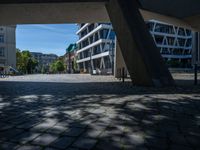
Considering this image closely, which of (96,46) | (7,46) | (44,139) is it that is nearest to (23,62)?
(7,46)

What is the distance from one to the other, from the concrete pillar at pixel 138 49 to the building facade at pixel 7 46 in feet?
Answer: 202

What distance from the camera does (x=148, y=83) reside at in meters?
12.4

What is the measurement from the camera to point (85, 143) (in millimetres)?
4020

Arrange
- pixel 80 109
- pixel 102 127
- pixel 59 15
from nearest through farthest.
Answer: pixel 102 127
pixel 80 109
pixel 59 15

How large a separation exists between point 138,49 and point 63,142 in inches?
367

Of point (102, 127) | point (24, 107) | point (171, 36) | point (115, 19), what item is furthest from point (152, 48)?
point (171, 36)

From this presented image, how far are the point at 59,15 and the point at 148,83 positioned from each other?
10897 millimetres

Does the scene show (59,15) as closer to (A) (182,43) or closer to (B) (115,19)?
(B) (115,19)

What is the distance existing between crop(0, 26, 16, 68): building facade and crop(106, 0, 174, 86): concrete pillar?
6169 centimetres

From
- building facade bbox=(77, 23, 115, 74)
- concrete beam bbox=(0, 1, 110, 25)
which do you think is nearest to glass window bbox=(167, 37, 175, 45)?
building facade bbox=(77, 23, 115, 74)

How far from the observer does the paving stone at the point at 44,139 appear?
404 centimetres

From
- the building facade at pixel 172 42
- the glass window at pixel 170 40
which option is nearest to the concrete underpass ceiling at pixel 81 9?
the building facade at pixel 172 42

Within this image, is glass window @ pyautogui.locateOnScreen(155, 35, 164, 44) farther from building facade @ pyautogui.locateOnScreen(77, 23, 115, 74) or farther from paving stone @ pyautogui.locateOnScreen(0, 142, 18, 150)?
paving stone @ pyautogui.locateOnScreen(0, 142, 18, 150)

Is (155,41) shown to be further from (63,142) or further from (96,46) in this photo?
(63,142)
